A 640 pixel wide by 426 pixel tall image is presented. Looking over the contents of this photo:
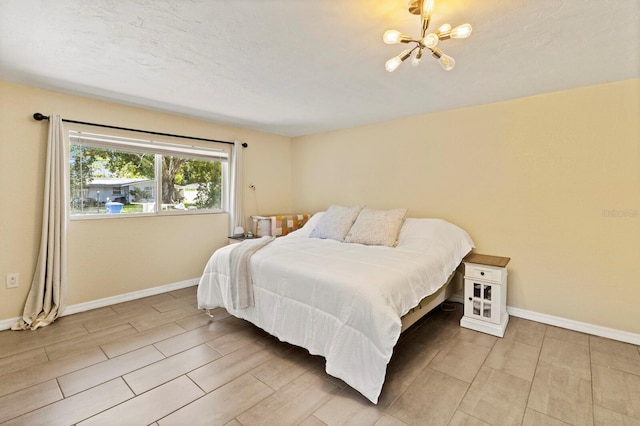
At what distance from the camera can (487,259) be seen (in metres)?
2.77

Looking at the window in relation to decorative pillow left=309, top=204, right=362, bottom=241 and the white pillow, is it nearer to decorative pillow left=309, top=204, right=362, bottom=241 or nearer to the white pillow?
the white pillow

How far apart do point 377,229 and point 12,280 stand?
3.41 m

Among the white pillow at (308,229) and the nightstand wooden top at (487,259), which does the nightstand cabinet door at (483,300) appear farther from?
the white pillow at (308,229)

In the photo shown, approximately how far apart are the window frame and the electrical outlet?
0.65 metres

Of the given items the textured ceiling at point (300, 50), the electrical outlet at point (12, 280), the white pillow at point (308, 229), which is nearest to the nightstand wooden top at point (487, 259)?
the textured ceiling at point (300, 50)

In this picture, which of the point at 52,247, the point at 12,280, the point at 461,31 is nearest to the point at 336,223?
the point at 461,31

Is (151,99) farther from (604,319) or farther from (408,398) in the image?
(604,319)

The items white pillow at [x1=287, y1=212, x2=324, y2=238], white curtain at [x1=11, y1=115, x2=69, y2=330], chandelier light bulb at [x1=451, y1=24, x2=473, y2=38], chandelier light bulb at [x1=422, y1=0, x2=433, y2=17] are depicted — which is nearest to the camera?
chandelier light bulb at [x1=422, y1=0, x2=433, y2=17]

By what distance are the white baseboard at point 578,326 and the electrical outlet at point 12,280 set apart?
4.67 metres

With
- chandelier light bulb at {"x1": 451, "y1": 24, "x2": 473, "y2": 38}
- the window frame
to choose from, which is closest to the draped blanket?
the window frame

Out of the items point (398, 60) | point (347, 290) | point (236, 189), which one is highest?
point (398, 60)

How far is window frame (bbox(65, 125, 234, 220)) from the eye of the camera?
2934mm

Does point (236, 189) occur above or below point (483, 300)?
above

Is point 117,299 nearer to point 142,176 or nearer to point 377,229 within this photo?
point 142,176
